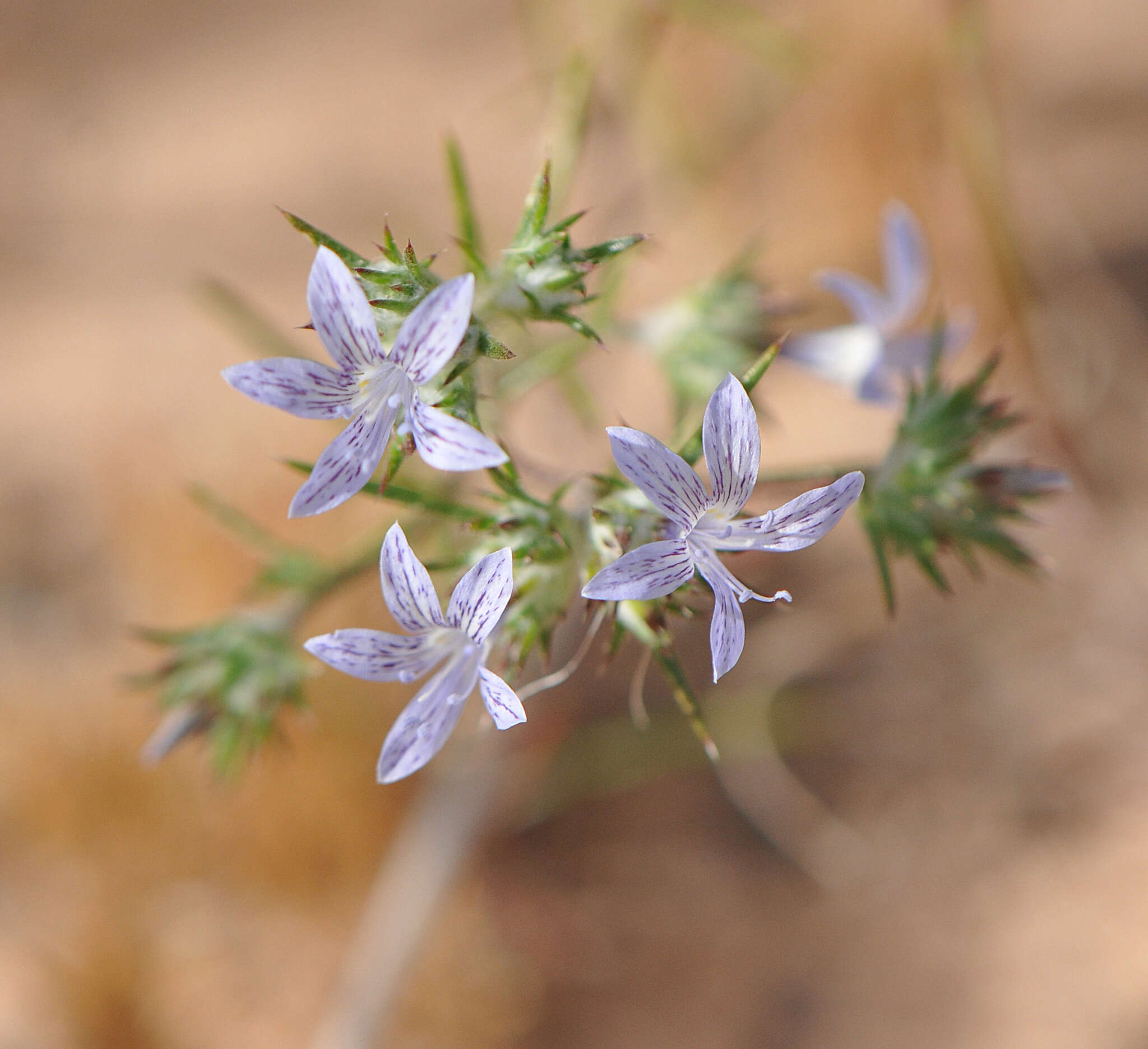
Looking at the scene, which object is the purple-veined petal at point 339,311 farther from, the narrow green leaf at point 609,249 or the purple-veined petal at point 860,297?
the purple-veined petal at point 860,297

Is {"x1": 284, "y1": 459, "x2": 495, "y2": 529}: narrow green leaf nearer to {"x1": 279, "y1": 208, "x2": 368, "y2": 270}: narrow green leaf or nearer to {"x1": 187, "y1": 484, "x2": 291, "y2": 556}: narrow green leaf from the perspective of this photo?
{"x1": 279, "y1": 208, "x2": 368, "y2": 270}: narrow green leaf

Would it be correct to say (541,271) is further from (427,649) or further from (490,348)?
(427,649)

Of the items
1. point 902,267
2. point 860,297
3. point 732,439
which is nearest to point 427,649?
point 732,439

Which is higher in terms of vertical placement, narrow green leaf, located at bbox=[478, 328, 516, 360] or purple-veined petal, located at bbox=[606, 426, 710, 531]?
narrow green leaf, located at bbox=[478, 328, 516, 360]

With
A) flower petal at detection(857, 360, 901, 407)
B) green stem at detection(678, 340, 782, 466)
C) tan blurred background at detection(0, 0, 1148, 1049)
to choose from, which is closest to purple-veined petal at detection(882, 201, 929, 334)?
flower petal at detection(857, 360, 901, 407)

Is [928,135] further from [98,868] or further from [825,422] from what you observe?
[98,868]

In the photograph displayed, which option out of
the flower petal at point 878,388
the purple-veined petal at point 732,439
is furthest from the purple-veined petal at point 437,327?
the flower petal at point 878,388
